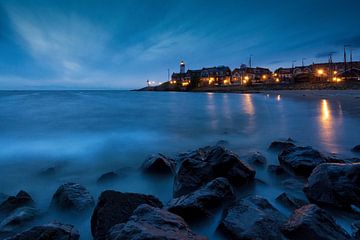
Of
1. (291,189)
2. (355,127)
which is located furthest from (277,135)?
(291,189)

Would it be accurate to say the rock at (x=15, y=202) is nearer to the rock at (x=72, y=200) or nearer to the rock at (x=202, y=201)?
the rock at (x=72, y=200)

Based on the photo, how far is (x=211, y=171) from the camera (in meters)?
3.95

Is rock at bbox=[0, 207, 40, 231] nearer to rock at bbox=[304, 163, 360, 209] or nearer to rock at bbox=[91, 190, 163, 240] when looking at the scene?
rock at bbox=[91, 190, 163, 240]

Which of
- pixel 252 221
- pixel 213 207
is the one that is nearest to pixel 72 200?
pixel 213 207

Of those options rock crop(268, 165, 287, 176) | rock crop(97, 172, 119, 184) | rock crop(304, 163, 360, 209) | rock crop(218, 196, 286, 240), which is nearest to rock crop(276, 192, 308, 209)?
rock crop(304, 163, 360, 209)

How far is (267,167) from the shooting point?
15.7 ft

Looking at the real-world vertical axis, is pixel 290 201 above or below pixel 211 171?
below

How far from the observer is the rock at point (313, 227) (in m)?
2.24

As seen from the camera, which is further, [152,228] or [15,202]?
[15,202]

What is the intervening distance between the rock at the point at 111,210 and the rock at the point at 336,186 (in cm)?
245

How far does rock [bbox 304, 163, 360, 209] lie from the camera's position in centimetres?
302

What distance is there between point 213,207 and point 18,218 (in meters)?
2.71

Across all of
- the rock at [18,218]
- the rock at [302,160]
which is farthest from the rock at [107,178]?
the rock at [302,160]

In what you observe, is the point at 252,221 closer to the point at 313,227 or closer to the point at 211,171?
the point at 313,227
